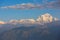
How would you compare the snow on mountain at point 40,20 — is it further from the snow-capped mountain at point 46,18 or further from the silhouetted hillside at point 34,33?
the silhouetted hillside at point 34,33

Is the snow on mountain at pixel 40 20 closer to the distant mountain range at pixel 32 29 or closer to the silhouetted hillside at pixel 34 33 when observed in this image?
the distant mountain range at pixel 32 29

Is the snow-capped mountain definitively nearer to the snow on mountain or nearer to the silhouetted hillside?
the snow on mountain

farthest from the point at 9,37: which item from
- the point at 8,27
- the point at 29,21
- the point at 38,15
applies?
the point at 38,15

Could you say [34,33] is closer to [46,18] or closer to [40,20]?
[40,20]

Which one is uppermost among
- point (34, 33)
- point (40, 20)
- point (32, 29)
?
point (40, 20)

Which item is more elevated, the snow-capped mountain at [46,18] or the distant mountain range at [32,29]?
the snow-capped mountain at [46,18]

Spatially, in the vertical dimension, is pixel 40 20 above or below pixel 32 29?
above

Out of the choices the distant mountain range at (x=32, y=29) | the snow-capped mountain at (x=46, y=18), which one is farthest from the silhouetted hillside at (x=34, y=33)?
the snow-capped mountain at (x=46, y=18)

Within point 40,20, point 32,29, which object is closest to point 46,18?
point 40,20

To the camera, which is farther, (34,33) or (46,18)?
(46,18)

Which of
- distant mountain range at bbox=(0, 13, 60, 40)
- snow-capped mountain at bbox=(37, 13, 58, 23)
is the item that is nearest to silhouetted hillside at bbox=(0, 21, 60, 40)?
distant mountain range at bbox=(0, 13, 60, 40)

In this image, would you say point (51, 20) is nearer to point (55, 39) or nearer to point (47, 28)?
point (47, 28)
